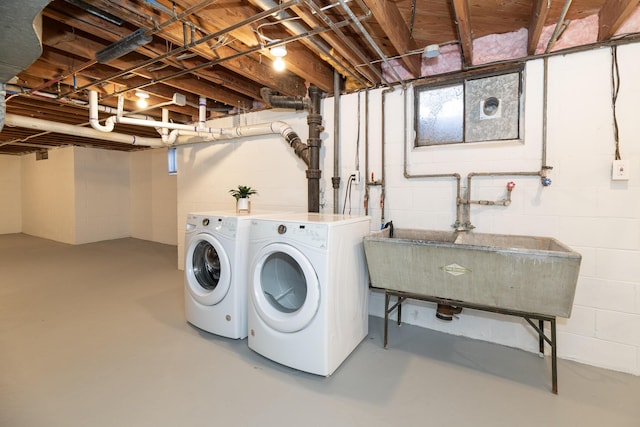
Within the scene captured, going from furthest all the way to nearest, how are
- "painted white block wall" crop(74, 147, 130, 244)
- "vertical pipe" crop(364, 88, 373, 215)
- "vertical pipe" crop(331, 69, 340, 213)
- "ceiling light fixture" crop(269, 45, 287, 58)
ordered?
1. "painted white block wall" crop(74, 147, 130, 244)
2. "vertical pipe" crop(331, 69, 340, 213)
3. "vertical pipe" crop(364, 88, 373, 215)
4. "ceiling light fixture" crop(269, 45, 287, 58)

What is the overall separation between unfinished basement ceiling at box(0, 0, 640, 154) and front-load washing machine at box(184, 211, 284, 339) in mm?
1257

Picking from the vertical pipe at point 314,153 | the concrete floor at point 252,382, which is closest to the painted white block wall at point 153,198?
the concrete floor at point 252,382

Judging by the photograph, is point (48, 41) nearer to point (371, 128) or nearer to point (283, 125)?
point (283, 125)

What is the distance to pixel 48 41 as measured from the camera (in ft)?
6.98

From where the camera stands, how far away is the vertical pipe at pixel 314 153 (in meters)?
3.00

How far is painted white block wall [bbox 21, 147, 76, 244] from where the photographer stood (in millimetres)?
6398

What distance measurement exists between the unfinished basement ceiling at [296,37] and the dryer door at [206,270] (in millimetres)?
1440

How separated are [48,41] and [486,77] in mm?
3273

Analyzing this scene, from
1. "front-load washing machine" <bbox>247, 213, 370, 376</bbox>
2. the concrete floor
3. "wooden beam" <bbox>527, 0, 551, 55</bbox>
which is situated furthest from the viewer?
"front-load washing machine" <bbox>247, 213, 370, 376</bbox>

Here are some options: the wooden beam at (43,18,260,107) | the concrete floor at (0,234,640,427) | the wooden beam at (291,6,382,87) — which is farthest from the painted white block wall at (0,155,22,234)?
the wooden beam at (291,6,382,87)

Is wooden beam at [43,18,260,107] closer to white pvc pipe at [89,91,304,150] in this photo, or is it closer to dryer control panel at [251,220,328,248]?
white pvc pipe at [89,91,304,150]

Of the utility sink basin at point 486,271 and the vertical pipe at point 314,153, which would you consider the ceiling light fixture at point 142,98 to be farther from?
the utility sink basin at point 486,271

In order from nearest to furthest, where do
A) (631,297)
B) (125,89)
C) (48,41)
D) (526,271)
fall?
1. (526,271)
2. (631,297)
3. (48,41)
4. (125,89)

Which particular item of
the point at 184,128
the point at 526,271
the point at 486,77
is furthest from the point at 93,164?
the point at 526,271
